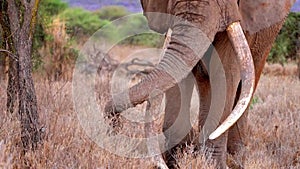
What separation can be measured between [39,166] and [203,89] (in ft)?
4.95

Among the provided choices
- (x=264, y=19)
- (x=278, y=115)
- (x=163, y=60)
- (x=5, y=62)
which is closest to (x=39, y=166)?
(x=163, y=60)

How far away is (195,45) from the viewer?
11.5 ft

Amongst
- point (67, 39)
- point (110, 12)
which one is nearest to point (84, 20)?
point (110, 12)

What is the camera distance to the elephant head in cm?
331

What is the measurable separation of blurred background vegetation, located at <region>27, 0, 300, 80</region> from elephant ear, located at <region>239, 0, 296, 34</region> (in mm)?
1599

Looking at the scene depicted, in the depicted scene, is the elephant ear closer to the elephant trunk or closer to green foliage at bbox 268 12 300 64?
the elephant trunk

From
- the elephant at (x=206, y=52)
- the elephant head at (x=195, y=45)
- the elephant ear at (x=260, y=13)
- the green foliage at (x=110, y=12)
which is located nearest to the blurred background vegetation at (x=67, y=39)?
the elephant at (x=206, y=52)

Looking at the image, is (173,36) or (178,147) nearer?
(173,36)

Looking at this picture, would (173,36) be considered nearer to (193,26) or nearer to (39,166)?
(193,26)

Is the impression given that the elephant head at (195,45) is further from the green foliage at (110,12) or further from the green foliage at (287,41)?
the green foliage at (110,12)

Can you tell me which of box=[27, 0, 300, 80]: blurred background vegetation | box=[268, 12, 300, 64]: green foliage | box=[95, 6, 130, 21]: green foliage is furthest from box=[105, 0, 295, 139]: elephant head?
box=[95, 6, 130, 21]: green foliage

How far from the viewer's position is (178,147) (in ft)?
14.4

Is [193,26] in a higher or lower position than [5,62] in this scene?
higher

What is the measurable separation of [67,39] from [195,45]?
603 cm
